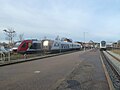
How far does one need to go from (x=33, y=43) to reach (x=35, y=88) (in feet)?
119

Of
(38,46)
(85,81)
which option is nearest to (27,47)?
(38,46)

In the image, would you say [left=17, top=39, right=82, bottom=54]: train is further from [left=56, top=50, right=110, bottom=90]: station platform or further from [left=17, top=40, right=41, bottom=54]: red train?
[left=56, top=50, right=110, bottom=90]: station platform

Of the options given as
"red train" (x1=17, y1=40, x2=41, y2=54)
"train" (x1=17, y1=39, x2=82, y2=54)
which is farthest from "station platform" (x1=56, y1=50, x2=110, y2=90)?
"train" (x1=17, y1=39, x2=82, y2=54)

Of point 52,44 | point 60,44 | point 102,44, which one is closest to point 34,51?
point 52,44

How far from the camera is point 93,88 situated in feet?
29.8

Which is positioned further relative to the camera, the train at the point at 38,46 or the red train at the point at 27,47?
the train at the point at 38,46

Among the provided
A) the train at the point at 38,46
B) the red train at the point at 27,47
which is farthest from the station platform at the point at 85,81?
the train at the point at 38,46

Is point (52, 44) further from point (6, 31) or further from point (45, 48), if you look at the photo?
point (6, 31)

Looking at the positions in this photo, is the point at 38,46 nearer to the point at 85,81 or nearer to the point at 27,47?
the point at 27,47

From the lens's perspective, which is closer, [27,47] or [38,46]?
[27,47]

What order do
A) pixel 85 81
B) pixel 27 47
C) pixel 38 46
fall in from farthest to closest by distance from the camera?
pixel 38 46
pixel 27 47
pixel 85 81

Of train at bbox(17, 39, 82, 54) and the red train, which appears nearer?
the red train

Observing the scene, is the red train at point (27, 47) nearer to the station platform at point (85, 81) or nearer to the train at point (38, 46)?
the train at point (38, 46)

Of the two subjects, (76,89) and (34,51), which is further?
(34,51)
